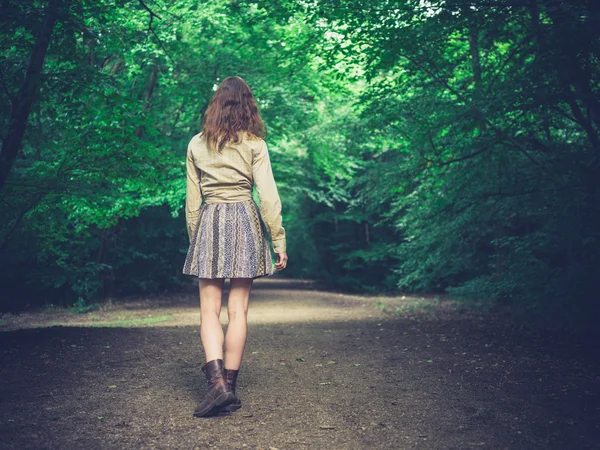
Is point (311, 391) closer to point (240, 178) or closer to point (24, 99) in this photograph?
point (240, 178)


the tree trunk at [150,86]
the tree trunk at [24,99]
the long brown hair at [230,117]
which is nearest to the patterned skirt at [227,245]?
the long brown hair at [230,117]

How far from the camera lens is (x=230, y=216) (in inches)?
168

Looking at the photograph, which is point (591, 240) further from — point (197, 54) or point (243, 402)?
point (197, 54)

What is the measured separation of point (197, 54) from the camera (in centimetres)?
1432

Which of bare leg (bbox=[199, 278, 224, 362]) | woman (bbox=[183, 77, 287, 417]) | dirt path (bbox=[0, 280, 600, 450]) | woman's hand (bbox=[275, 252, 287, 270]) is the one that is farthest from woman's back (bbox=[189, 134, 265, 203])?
dirt path (bbox=[0, 280, 600, 450])

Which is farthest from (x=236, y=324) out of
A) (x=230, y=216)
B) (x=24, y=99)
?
(x=24, y=99)

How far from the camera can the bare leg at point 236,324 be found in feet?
13.9

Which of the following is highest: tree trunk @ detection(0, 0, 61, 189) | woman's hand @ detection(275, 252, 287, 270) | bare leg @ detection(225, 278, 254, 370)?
tree trunk @ detection(0, 0, 61, 189)

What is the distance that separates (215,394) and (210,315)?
544 mm

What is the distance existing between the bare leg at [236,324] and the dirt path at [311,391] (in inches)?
14.6

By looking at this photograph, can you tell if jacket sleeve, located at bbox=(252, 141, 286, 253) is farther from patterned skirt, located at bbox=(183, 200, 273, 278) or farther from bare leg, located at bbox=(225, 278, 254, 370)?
bare leg, located at bbox=(225, 278, 254, 370)

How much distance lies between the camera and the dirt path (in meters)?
3.58

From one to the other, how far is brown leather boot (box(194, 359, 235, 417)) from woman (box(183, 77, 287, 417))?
6cm

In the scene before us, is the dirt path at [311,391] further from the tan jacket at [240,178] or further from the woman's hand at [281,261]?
the tan jacket at [240,178]
